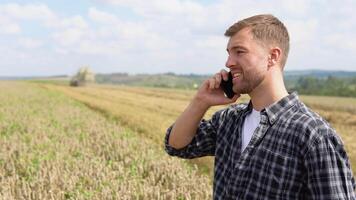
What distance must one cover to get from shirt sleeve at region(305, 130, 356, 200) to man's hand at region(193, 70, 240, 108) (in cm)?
66

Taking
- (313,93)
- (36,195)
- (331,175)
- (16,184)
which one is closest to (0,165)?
(16,184)

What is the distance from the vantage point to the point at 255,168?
2.81 meters

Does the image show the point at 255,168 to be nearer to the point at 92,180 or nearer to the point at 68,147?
the point at 92,180

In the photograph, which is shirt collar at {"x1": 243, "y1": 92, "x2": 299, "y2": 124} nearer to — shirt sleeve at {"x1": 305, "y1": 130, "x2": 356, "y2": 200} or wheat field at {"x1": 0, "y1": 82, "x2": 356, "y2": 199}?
shirt sleeve at {"x1": 305, "y1": 130, "x2": 356, "y2": 200}

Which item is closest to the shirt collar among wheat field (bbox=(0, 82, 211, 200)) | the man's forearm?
the man's forearm

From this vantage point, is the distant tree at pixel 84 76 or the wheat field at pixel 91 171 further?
the distant tree at pixel 84 76

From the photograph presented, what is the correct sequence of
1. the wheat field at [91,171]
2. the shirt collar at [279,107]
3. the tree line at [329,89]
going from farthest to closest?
the tree line at [329,89], the wheat field at [91,171], the shirt collar at [279,107]

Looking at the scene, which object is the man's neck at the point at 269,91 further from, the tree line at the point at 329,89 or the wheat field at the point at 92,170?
the tree line at the point at 329,89

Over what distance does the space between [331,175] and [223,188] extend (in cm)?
72

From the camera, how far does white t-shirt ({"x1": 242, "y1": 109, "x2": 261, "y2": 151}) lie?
2.99m

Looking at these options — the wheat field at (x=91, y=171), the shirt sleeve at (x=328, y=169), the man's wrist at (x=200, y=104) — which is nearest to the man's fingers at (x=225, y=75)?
the man's wrist at (x=200, y=104)

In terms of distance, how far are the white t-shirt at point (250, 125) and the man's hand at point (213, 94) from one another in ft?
0.50

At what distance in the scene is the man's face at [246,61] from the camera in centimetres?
287

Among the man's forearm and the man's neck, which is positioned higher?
the man's neck
